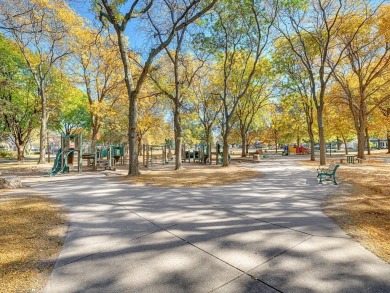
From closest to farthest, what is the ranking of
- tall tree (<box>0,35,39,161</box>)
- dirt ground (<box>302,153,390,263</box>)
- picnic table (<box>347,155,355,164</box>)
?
dirt ground (<box>302,153,390,263</box>)
picnic table (<box>347,155,355,164</box>)
tall tree (<box>0,35,39,161</box>)

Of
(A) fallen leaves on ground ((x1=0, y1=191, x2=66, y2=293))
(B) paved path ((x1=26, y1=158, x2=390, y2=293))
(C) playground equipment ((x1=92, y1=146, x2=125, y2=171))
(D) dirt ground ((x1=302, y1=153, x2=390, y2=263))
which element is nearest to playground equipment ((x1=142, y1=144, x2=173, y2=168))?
(C) playground equipment ((x1=92, y1=146, x2=125, y2=171))

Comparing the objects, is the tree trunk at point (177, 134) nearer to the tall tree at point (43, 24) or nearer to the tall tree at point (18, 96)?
the tall tree at point (43, 24)

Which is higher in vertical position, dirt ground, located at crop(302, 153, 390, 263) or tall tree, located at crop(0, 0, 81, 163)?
tall tree, located at crop(0, 0, 81, 163)

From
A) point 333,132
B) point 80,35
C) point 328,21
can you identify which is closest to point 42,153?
point 80,35

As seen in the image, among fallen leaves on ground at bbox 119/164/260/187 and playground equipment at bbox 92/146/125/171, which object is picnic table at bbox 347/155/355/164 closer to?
fallen leaves on ground at bbox 119/164/260/187

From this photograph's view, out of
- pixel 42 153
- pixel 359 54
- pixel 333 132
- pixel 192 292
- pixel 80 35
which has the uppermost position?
pixel 80 35

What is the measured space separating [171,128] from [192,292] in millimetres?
41661

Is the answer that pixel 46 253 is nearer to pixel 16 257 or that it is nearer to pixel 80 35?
pixel 16 257

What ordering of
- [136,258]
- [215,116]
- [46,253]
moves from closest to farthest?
[136,258]
[46,253]
[215,116]

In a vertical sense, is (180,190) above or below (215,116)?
below

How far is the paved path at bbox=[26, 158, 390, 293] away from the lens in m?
2.81

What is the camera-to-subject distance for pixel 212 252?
3.57m

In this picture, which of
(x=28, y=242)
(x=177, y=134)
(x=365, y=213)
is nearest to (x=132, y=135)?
(x=177, y=134)

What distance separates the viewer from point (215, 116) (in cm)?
3300
